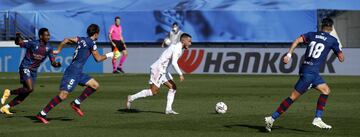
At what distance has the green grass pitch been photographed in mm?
15367

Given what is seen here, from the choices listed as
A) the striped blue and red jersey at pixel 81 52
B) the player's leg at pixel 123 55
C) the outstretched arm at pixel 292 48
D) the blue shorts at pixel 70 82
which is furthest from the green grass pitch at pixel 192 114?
the player's leg at pixel 123 55

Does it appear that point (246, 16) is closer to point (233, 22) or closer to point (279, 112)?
point (233, 22)

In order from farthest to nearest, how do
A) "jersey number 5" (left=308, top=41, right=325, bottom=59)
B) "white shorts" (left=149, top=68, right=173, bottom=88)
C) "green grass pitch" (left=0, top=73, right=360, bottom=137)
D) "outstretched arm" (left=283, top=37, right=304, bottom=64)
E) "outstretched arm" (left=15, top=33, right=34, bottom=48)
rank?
"white shorts" (left=149, top=68, right=173, bottom=88)
"outstretched arm" (left=15, top=33, right=34, bottom=48)
"jersey number 5" (left=308, top=41, right=325, bottom=59)
"green grass pitch" (left=0, top=73, right=360, bottom=137)
"outstretched arm" (left=283, top=37, right=304, bottom=64)

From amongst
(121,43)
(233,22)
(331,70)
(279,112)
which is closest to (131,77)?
(121,43)

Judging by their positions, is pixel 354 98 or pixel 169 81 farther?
pixel 354 98

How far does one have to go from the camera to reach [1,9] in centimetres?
5044

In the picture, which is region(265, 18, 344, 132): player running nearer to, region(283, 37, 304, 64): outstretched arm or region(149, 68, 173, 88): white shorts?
region(283, 37, 304, 64): outstretched arm

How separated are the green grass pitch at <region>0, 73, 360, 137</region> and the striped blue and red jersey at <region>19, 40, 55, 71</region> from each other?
105 centimetres

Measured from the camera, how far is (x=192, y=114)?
1888cm

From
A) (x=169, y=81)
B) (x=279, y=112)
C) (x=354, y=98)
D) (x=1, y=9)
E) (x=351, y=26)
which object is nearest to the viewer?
(x=279, y=112)

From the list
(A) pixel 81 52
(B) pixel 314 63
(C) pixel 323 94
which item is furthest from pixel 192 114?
(B) pixel 314 63

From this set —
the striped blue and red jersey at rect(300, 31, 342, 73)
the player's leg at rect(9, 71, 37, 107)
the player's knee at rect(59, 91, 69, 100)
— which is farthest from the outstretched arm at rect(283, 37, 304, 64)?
the player's leg at rect(9, 71, 37, 107)

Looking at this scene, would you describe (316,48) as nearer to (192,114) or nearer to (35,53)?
(192,114)

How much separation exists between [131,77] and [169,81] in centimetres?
1573
